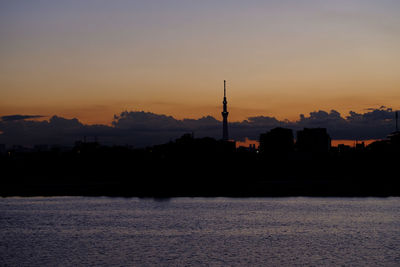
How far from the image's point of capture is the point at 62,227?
80938 mm

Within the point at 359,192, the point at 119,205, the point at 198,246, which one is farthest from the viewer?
the point at 359,192

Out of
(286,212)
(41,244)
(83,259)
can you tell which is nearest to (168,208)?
(286,212)

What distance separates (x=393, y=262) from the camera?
169ft

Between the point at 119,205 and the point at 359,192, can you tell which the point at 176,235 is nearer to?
the point at 119,205

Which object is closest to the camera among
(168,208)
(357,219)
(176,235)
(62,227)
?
(176,235)

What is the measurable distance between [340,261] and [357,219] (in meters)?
36.9

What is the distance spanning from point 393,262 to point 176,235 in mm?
27763

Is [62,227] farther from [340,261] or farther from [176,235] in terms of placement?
[340,261]

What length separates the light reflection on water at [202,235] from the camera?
178 feet

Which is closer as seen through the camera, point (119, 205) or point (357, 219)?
point (357, 219)

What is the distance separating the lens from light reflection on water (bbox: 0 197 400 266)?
5441 cm

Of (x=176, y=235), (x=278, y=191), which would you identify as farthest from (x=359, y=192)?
(x=176, y=235)

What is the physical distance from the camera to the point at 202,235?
2773 inches

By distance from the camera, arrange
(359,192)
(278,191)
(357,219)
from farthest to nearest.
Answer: (278,191) → (359,192) → (357,219)
